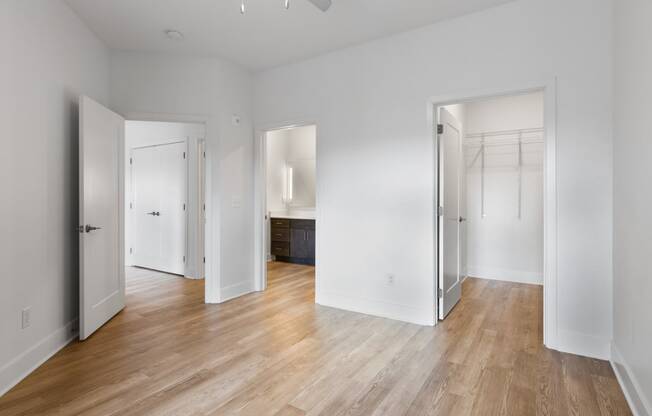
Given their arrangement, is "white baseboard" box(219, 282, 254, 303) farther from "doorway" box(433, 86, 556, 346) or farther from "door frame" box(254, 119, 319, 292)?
"doorway" box(433, 86, 556, 346)

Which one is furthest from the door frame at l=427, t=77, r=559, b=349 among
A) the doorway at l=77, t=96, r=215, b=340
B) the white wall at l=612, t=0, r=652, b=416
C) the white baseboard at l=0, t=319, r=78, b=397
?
the white baseboard at l=0, t=319, r=78, b=397

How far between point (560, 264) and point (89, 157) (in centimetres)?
372

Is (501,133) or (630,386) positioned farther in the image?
(501,133)

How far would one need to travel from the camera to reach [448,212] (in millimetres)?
3416

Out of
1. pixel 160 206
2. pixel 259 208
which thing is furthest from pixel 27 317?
pixel 160 206

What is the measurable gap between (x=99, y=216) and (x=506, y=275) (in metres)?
4.77

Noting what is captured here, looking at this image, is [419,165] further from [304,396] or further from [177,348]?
[177,348]

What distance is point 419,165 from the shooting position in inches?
125

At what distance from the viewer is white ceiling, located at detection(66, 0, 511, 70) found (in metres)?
2.81

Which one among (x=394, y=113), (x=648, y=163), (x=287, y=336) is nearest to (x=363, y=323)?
(x=287, y=336)

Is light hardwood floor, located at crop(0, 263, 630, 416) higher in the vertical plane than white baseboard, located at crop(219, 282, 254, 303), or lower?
lower

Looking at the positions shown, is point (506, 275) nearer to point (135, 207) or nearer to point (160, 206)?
point (160, 206)

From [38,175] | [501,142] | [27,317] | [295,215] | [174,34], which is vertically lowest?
[27,317]

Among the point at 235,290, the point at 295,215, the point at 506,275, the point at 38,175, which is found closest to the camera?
the point at 38,175
